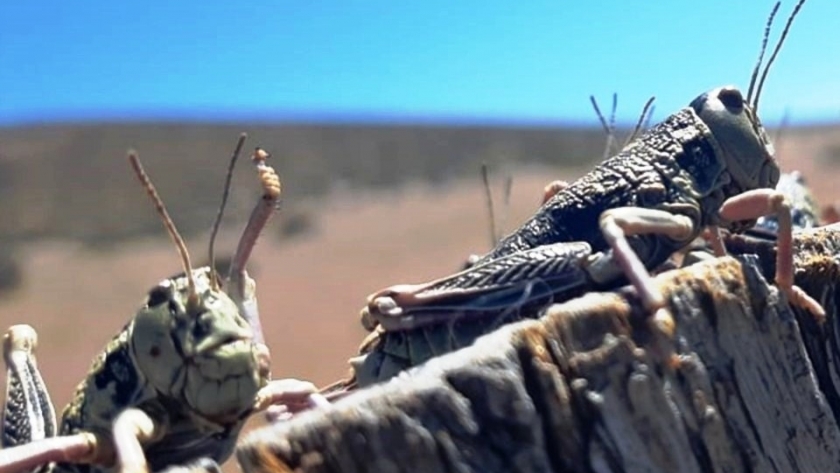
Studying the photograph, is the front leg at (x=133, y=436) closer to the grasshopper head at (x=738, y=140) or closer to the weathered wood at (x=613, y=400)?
the weathered wood at (x=613, y=400)

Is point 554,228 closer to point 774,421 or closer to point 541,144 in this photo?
point 774,421

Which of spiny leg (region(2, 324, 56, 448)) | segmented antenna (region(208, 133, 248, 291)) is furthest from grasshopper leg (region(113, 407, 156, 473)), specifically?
spiny leg (region(2, 324, 56, 448))

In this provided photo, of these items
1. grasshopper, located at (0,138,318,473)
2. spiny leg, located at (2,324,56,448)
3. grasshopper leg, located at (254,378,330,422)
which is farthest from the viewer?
spiny leg, located at (2,324,56,448)

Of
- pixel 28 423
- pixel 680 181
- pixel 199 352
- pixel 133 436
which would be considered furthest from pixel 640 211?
pixel 28 423

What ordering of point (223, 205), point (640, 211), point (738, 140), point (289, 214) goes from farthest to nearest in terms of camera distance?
point (289, 214) → point (738, 140) → point (640, 211) → point (223, 205)

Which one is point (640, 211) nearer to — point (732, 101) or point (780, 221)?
point (780, 221)

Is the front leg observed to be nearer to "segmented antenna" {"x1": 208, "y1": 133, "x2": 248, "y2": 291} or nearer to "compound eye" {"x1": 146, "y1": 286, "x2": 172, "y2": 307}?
"compound eye" {"x1": 146, "y1": 286, "x2": 172, "y2": 307}

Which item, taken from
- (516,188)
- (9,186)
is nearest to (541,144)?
(516,188)
